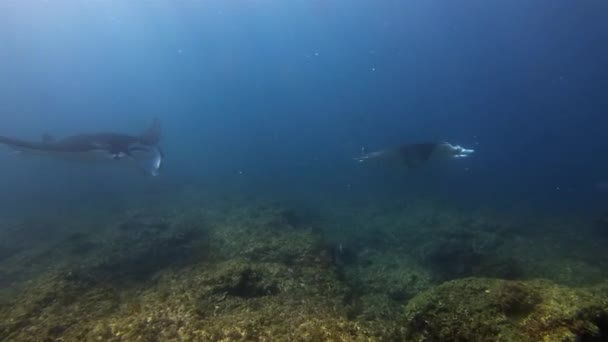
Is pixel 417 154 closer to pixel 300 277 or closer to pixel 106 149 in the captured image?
pixel 300 277

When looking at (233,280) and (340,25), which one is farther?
(340,25)

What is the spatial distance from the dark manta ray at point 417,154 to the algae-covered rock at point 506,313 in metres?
6.34

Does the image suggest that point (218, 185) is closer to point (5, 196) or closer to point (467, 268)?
point (5, 196)

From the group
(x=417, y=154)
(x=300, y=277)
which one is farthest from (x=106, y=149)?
(x=417, y=154)

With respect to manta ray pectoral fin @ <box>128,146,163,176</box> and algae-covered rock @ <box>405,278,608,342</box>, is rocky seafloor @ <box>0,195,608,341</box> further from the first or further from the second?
manta ray pectoral fin @ <box>128,146,163,176</box>

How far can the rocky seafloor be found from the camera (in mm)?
4324

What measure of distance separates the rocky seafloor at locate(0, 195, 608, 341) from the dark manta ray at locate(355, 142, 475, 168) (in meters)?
3.06

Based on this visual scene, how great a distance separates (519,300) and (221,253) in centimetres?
703

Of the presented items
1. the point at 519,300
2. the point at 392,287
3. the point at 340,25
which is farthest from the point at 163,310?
the point at 340,25

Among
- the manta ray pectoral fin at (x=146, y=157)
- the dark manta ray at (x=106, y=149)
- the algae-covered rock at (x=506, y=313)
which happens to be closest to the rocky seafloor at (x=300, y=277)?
the algae-covered rock at (x=506, y=313)

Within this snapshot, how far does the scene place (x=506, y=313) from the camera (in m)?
4.13

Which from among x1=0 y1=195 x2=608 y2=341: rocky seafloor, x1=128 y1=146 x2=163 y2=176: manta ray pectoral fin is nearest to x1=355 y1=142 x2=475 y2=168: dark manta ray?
x1=0 y1=195 x2=608 y2=341: rocky seafloor

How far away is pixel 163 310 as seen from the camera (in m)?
5.16

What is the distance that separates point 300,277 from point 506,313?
3935 millimetres
